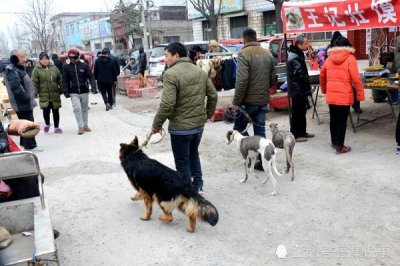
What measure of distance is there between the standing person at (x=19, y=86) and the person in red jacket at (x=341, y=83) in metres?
5.33

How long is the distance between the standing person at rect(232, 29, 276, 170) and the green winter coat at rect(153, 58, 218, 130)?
91cm

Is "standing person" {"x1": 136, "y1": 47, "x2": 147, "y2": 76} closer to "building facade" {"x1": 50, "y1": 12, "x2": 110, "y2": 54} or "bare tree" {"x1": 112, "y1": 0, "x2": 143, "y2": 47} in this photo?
"bare tree" {"x1": 112, "y1": 0, "x2": 143, "y2": 47}

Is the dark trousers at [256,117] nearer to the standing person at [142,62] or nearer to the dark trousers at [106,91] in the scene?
the dark trousers at [106,91]

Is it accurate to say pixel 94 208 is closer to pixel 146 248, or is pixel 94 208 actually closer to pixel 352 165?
pixel 146 248

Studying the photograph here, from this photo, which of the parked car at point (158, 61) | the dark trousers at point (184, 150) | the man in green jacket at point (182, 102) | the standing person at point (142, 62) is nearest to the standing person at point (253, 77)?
the man in green jacket at point (182, 102)

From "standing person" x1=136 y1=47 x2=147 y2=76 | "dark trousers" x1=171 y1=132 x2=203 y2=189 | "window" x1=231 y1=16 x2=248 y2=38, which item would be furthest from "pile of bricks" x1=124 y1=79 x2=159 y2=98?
"window" x1=231 y1=16 x2=248 y2=38

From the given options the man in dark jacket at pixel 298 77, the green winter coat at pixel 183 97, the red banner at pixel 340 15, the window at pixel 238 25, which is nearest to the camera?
the green winter coat at pixel 183 97

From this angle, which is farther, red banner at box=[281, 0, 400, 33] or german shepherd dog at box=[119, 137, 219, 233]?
red banner at box=[281, 0, 400, 33]

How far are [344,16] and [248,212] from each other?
12.1ft

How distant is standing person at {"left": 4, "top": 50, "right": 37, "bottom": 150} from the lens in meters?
7.18

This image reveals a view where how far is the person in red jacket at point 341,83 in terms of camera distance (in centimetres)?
599

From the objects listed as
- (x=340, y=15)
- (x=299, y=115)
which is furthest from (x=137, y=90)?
(x=340, y=15)

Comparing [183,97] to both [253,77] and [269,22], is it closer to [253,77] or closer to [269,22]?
[253,77]

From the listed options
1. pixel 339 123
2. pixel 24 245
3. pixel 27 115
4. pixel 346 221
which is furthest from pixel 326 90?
pixel 27 115
